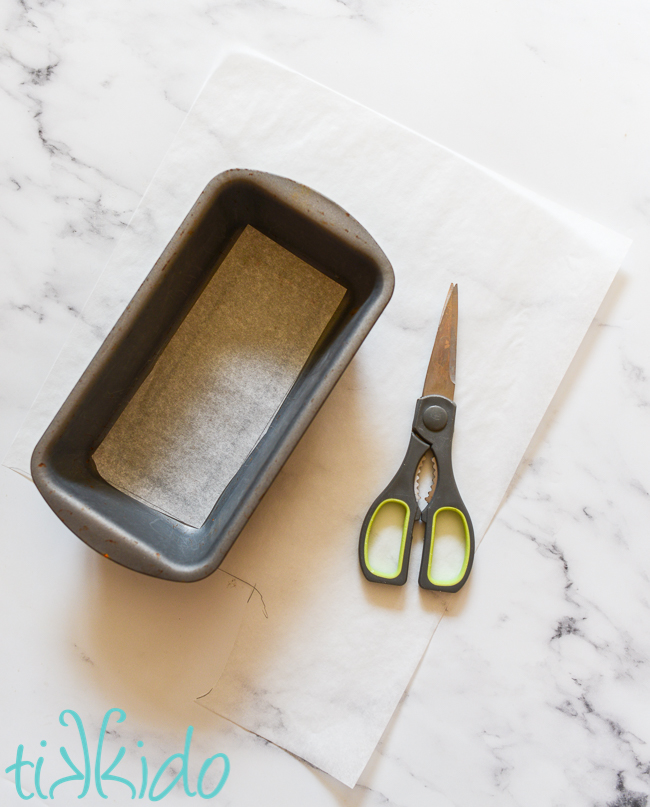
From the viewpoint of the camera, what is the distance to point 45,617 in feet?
1.79

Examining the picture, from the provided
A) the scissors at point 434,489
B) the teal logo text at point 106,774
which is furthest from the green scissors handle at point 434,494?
the teal logo text at point 106,774

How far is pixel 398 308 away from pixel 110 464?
318mm

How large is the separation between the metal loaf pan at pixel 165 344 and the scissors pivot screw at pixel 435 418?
115 millimetres

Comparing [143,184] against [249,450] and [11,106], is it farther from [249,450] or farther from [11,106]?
[249,450]

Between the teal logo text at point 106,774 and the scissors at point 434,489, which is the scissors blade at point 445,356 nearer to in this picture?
the scissors at point 434,489

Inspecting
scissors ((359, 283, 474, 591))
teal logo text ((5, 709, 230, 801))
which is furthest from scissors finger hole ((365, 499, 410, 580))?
teal logo text ((5, 709, 230, 801))

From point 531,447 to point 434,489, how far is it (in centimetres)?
11

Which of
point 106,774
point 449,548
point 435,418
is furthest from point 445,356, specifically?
point 106,774

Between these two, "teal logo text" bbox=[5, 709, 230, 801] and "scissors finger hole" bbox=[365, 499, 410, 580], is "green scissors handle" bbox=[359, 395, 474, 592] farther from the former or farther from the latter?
"teal logo text" bbox=[5, 709, 230, 801]

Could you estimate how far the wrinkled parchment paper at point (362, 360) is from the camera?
0.54 meters

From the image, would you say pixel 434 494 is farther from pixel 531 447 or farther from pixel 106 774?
pixel 106 774

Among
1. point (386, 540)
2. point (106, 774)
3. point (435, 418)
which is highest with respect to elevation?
point (435, 418)

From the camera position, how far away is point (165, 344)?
1.72ft

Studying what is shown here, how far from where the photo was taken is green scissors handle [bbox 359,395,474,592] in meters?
0.52
